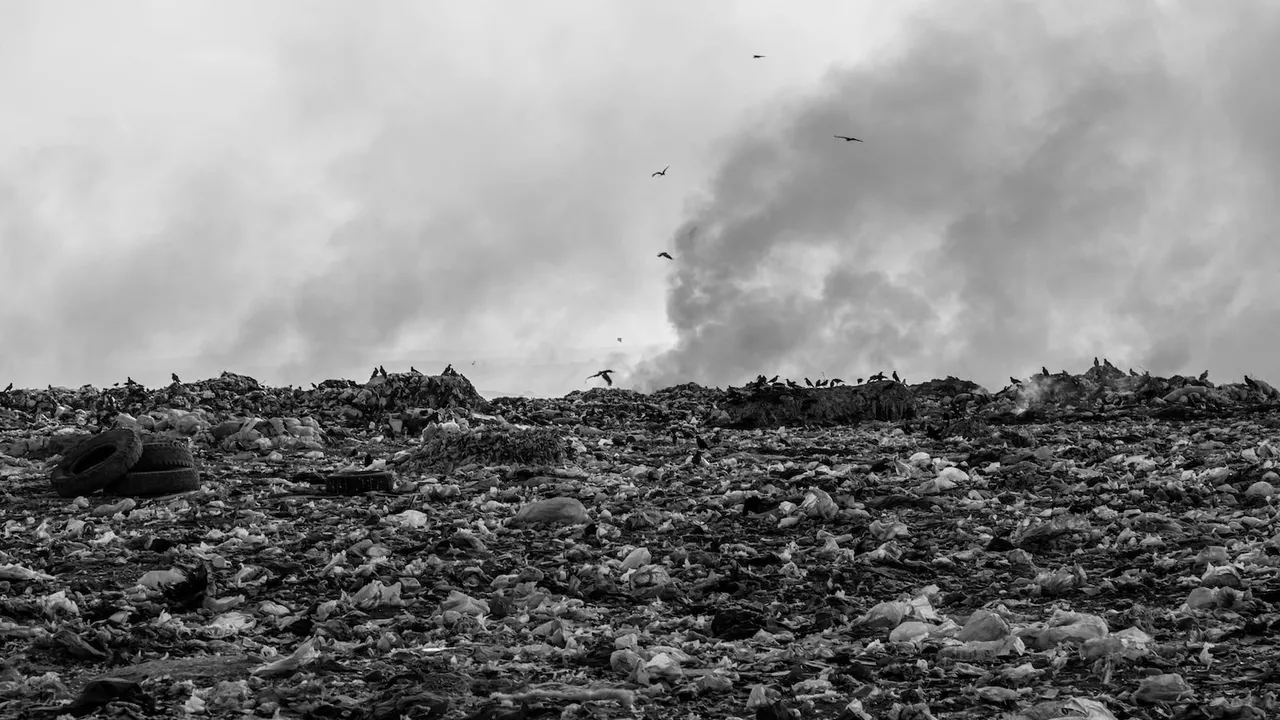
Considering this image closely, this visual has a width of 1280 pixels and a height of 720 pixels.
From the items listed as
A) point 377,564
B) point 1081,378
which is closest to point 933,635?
point 377,564

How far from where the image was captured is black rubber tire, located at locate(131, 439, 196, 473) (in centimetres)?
884

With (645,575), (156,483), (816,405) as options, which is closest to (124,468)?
(156,483)

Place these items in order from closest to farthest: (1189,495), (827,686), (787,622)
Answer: (827,686), (787,622), (1189,495)

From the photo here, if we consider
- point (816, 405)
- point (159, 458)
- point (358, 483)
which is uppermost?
point (816, 405)

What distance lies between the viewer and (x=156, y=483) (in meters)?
8.64

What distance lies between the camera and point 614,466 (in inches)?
395

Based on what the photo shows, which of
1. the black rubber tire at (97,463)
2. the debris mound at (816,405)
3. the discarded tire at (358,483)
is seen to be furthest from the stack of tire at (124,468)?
the debris mound at (816,405)

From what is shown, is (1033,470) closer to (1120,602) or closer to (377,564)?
(1120,602)

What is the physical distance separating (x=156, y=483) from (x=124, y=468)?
0.91 feet

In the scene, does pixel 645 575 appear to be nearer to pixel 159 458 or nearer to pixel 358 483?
pixel 358 483

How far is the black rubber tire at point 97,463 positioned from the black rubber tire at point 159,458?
0.07 metres

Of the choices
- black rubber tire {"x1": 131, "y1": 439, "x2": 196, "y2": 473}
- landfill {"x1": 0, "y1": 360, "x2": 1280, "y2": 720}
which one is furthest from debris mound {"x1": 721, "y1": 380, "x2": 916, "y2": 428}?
black rubber tire {"x1": 131, "y1": 439, "x2": 196, "y2": 473}

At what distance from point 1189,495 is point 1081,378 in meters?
8.84

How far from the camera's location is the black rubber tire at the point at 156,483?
337 inches
